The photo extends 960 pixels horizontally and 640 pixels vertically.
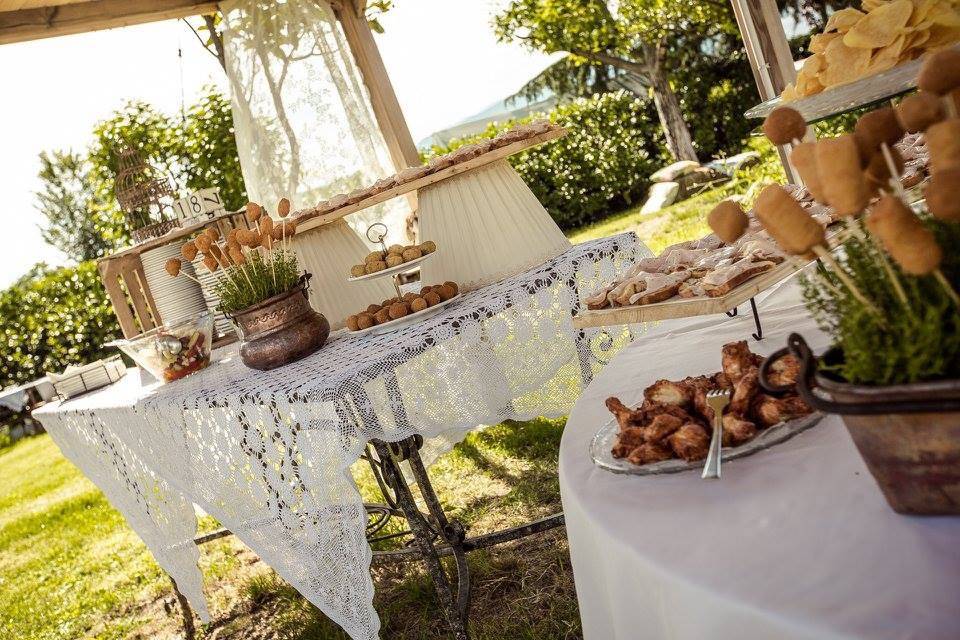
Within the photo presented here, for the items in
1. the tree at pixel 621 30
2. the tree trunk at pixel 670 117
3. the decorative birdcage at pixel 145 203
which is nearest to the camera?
the decorative birdcage at pixel 145 203

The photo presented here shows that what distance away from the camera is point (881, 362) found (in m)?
0.60

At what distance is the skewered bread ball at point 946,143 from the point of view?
553 mm

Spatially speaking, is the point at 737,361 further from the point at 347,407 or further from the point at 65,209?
the point at 65,209

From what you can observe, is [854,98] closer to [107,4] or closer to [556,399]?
[556,399]

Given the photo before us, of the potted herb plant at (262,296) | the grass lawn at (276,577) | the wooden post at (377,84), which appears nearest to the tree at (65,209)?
the grass lawn at (276,577)

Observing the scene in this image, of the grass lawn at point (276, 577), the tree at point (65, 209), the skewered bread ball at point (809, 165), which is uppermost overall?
the tree at point (65, 209)

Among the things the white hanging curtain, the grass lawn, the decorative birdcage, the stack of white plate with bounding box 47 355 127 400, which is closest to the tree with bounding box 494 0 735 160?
the white hanging curtain

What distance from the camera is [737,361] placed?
96 cm

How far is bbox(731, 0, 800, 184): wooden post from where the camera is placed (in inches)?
168

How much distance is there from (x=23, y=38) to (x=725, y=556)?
4.08m

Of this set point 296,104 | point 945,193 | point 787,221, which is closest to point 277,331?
point 787,221

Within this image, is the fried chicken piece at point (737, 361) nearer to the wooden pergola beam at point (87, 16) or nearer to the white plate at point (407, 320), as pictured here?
the white plate at point (407, 320)

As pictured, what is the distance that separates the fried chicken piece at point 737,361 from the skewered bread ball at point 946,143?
1.35 feet

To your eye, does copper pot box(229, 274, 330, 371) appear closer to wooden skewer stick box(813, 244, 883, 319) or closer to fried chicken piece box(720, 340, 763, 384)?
fried chicken piece box(720, 340, 763, 384)
